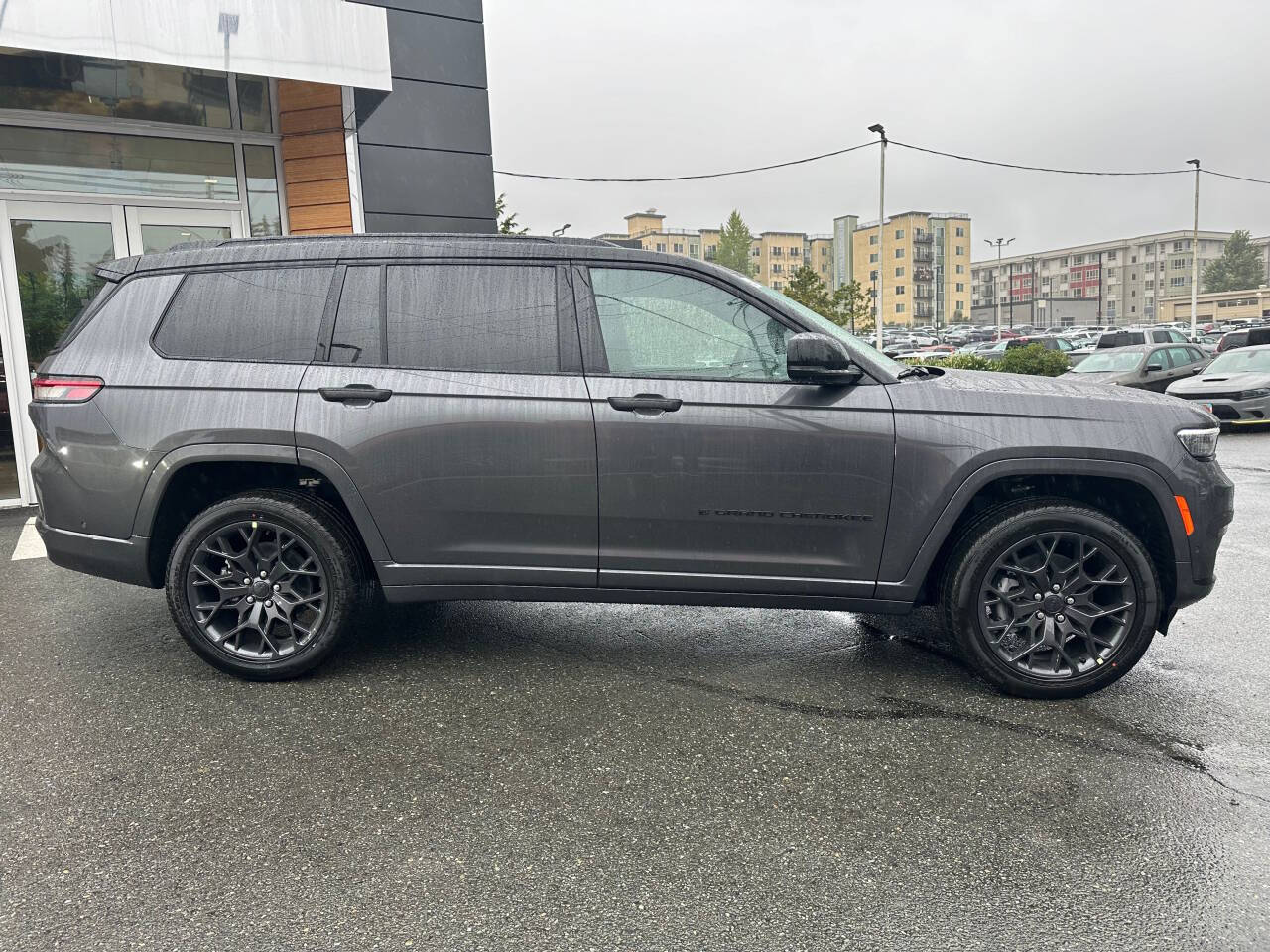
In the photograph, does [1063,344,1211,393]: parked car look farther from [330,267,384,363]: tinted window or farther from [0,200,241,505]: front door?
[330,267,384,363]: tinted window

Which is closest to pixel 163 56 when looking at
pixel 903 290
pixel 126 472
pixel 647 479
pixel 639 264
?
pixel 126 472

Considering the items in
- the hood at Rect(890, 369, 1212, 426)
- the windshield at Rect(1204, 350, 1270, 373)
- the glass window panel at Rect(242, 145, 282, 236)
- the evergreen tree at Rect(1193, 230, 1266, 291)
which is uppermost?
the evergreen tree at Rect(1193, 230, 1266, 291)

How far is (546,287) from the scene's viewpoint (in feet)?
12.8

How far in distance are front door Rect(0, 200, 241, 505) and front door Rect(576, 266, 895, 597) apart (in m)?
6.63

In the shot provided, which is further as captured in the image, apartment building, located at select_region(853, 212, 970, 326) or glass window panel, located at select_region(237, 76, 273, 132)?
apartment building, located at select_region(853, 212, 970, 326)

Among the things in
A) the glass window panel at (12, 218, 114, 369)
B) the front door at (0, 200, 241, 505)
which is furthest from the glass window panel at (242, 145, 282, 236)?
the glass window panel at (12, 218, 114, 369)

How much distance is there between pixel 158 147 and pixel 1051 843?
970cm

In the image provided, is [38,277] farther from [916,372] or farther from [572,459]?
[916,372]

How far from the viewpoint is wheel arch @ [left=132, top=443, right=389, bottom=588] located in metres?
3.87

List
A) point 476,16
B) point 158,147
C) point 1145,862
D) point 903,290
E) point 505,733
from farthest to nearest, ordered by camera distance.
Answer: point 903,290, point 476,16, point 158,147, point 505,733, point 1145,862

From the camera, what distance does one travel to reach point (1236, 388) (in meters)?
13.6

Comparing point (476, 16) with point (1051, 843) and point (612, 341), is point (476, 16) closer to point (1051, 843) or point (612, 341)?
point (612, 341)

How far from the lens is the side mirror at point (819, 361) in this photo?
11.8 ft

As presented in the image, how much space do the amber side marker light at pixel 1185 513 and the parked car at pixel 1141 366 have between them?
1451 centimetres
